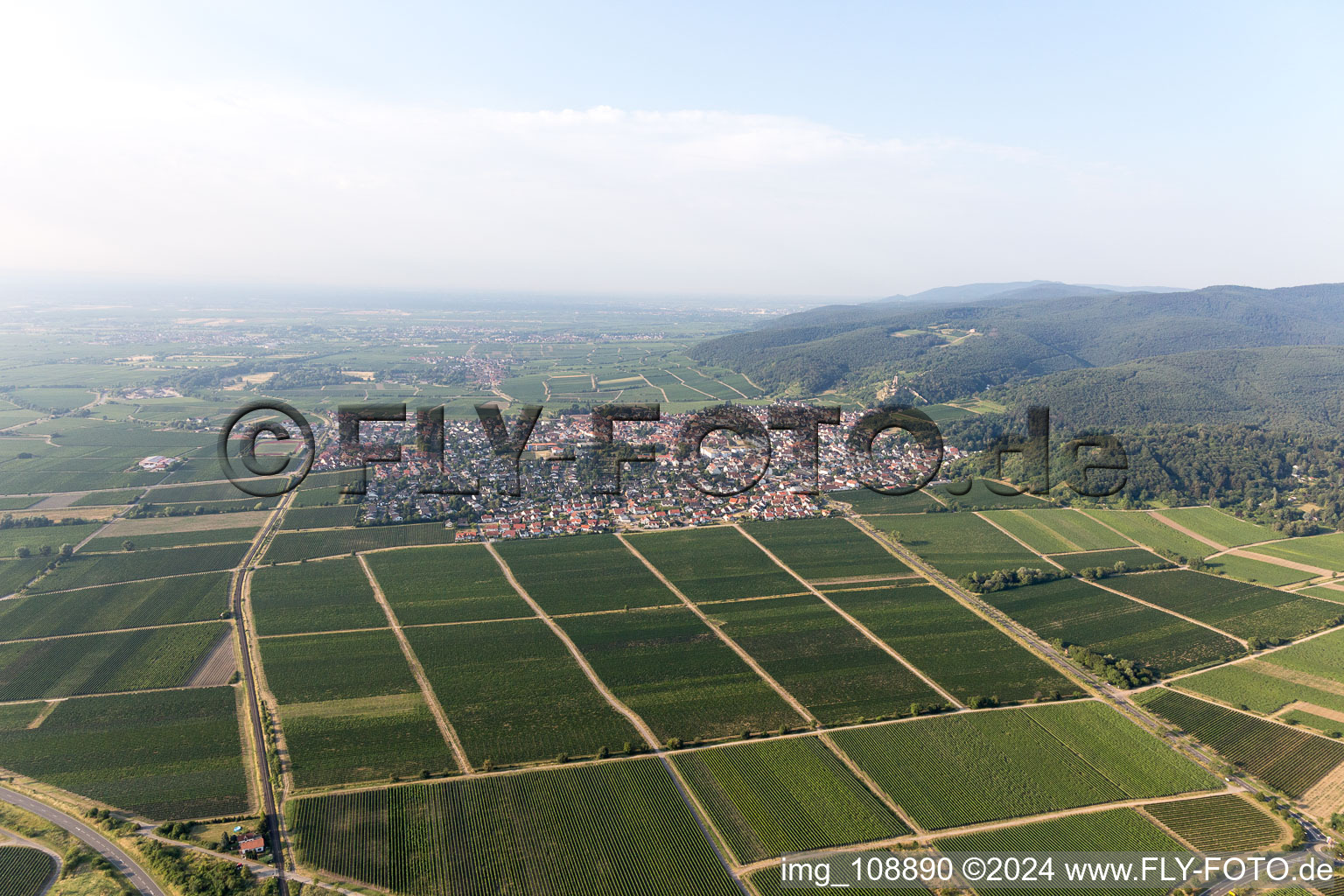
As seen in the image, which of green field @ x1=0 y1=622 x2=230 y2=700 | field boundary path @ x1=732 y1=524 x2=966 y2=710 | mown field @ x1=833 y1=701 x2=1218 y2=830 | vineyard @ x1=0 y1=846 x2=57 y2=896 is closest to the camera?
vineyard @ x1=0 y1=846 x2=57 y2=896

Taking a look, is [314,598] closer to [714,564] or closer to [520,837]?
[520,837]

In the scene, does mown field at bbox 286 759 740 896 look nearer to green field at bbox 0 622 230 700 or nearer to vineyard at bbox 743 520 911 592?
green field at bbox 0 622 230 700

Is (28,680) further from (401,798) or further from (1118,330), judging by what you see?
(1118,330)

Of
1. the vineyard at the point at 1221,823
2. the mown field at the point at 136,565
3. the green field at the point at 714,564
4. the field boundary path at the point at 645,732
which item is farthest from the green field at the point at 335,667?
the vineyard at the point at 1221,823

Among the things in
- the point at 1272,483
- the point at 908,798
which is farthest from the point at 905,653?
the point at 1272,483

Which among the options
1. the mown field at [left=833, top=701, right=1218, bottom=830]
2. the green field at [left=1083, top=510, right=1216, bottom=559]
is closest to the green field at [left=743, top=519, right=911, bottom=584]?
the mown field at [left=833, top=701, right=1218, bottom=830]

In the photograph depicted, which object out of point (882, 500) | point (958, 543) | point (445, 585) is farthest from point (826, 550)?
point (445, 585)

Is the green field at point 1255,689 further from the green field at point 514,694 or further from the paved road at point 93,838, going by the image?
the paved road at point 93,838
